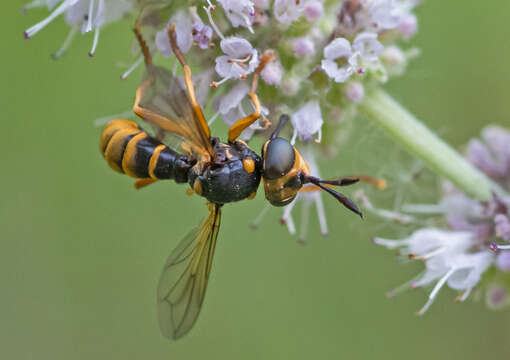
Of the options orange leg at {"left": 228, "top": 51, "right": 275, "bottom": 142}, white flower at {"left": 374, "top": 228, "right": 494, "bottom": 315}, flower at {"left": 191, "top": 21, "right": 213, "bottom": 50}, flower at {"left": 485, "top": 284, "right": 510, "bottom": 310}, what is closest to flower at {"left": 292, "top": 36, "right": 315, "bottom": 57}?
orange leg at {"left": 228, "top": 51, "right": 275, "bottom": 142}

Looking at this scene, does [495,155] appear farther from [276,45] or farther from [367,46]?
[276,45]

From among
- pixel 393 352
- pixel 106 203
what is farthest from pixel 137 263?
pixel 393 352

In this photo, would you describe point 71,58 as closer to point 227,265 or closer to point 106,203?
point 106,203

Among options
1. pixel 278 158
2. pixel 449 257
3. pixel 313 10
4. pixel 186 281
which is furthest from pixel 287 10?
pixel 449 257

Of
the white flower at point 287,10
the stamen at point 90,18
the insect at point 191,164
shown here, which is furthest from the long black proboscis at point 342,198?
the stamen at point 90,18

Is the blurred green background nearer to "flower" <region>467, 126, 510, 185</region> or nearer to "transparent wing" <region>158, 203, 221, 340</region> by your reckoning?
"flower" <region>467, 126, 510, 185</region>

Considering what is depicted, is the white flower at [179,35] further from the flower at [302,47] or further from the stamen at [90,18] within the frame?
the flower at [302,47]
